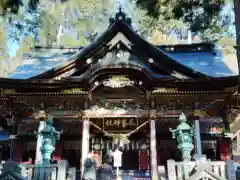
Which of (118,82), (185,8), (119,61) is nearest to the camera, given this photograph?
(185,8)

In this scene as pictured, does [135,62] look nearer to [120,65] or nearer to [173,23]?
[120,65]

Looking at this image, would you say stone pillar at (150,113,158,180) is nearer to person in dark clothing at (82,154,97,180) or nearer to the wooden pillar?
the wooden pillar

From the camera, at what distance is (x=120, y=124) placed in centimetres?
1252

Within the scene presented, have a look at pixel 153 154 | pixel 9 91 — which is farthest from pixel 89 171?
pixel 9 91

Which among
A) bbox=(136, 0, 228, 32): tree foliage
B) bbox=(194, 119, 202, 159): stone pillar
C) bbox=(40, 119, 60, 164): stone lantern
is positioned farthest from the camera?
bbox=(194, 119, 202, 159): stone pillar

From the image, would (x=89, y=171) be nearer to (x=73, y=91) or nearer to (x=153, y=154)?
(x=153, y=154)

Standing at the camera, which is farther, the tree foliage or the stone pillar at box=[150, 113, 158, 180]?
the stone pillar at box=[150, 113, 158, 180]

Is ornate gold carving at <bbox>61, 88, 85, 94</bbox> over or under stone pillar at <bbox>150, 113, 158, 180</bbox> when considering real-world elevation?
over

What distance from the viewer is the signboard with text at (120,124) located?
12430 mm

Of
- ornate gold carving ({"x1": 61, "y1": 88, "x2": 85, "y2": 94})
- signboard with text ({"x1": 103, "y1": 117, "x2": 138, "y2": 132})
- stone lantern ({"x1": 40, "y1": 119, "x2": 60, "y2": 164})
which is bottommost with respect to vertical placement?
stone lantern ({"x1": 40, "y1": 119, "x2": 60, "y2": 164})

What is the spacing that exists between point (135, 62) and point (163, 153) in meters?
3.98

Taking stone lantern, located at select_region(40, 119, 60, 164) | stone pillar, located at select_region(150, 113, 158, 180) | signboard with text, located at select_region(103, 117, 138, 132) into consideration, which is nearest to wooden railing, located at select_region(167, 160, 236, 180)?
stone pillar, located at select_region(150, 113, 158, 180)

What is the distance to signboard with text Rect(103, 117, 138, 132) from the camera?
12.4 metres

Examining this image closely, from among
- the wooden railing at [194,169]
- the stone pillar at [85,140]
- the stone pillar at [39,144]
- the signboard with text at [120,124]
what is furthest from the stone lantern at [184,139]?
the stone pillar at [39,144]
